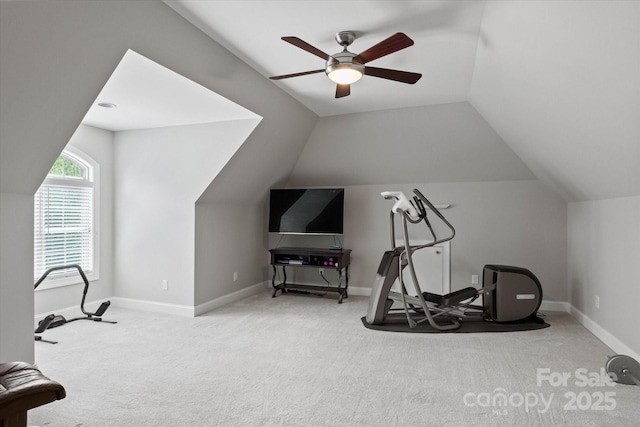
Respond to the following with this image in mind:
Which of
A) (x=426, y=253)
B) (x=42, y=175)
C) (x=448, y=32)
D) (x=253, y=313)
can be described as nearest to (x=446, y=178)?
(x=426, y=253)

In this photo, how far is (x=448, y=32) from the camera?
281 cm

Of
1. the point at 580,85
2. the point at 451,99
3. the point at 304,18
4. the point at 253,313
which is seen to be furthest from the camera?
the point at 253,313

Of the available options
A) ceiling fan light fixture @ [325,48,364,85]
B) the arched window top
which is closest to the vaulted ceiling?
ceiling fan light fixture @ [325,48,364,85]

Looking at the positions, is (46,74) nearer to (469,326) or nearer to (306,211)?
(306,211)

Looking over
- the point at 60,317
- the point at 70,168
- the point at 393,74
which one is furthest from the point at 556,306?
the point at 70,168

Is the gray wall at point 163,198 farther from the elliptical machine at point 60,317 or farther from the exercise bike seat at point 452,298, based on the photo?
the exercise bike seat at point 452,298

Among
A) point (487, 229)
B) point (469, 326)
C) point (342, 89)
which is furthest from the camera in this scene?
point (487, 229)

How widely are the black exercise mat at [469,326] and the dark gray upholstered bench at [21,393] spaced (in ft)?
9.97

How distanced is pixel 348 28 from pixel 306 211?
129 inches

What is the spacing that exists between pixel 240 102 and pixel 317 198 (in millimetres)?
2247

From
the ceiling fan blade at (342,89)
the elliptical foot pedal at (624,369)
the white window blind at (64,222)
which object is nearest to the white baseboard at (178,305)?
the white window blind at (64,222)

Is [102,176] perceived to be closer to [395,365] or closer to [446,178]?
[395,365]

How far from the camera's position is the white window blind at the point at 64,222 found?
171 inches

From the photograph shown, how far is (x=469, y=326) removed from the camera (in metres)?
4.18
